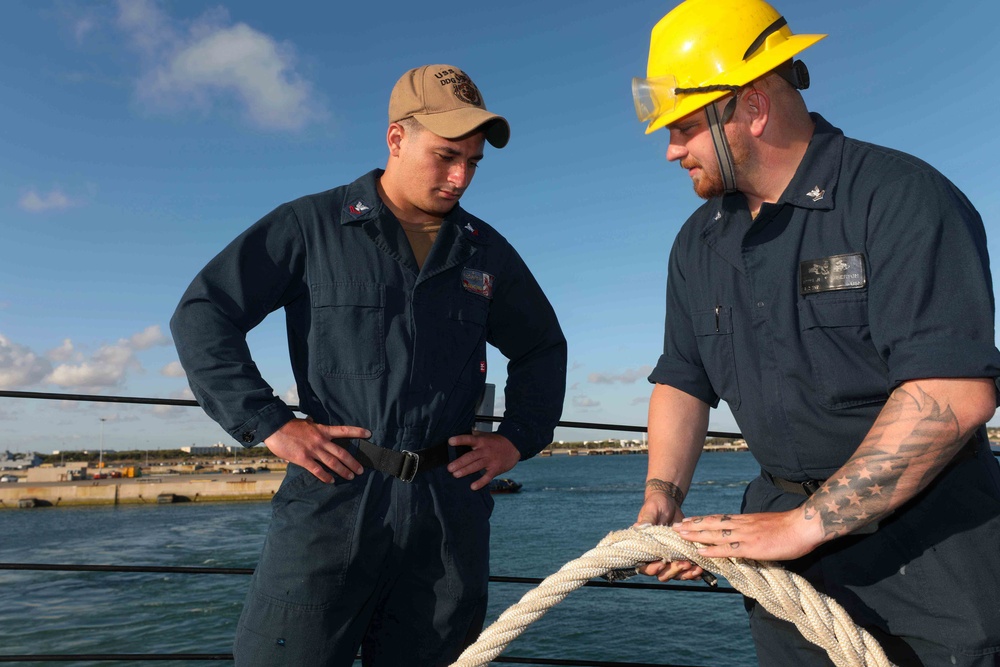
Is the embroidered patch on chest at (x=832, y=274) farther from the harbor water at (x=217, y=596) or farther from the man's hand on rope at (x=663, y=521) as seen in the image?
the harbor water at (x=217, y=596)

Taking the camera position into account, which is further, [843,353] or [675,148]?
[675,148]

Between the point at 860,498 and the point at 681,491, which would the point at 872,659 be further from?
the point at 681,491

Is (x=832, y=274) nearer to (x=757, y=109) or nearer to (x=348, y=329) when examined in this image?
(x=757, y=109)

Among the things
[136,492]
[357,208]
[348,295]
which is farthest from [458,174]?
[136,492]

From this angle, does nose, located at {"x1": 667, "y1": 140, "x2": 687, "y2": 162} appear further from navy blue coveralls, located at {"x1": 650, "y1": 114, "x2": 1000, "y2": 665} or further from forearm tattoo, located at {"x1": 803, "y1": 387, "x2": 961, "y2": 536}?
forearm tattoo, located at {"x1": 803, "y1": 387, "x2": 961, "y2": 536}

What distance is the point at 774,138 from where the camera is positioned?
5.63 feet

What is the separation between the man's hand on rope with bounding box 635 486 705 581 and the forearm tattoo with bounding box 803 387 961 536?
0.99 ft

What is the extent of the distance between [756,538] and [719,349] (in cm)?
58

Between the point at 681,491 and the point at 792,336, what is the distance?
568 millimetres

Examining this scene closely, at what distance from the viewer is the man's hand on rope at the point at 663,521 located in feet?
5.01

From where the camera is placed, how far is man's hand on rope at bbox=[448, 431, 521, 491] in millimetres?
2039

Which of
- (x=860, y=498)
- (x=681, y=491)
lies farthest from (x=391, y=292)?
(x=860, y=498)

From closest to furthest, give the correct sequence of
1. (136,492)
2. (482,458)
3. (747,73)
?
1. (747,73)
2. (482,458)
3. (136,492)

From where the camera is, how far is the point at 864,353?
1521mm
